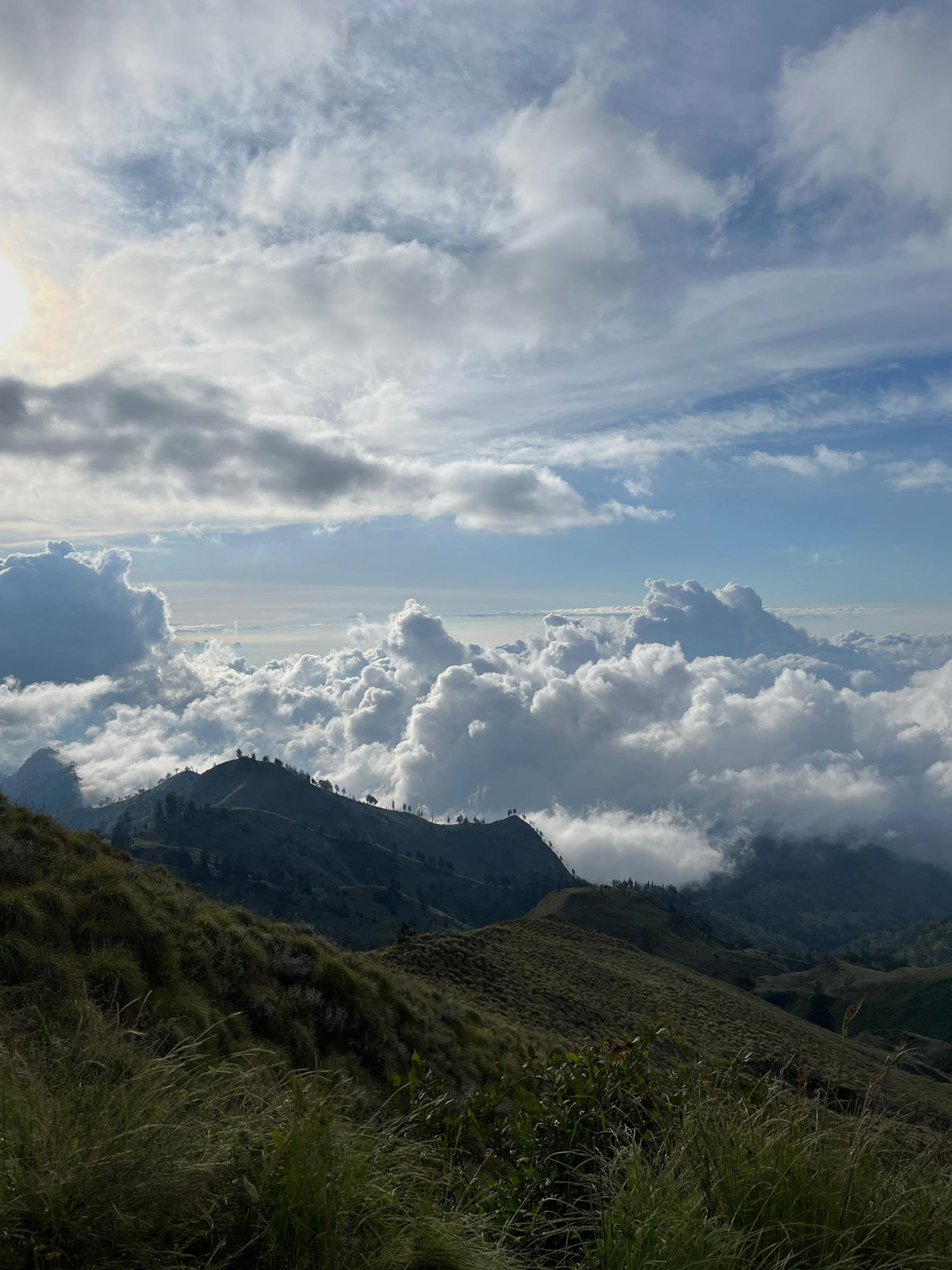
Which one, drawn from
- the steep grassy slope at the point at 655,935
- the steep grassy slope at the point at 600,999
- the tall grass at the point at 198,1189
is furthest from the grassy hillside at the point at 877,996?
the tall grass at the point at 198,1189

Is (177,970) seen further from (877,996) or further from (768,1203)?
(877,996)

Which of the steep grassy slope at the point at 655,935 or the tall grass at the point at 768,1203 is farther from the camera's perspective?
the steep grassy slope at the point at 655,935

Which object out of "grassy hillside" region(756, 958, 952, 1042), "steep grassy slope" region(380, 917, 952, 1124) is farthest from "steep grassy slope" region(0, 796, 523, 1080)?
"grassy hillside" region(756, 958, 952, 1042)

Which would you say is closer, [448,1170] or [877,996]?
[448,1170]

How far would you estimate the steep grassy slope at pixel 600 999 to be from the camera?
114 ft

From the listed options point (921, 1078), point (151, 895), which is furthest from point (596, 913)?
point (151, 895)

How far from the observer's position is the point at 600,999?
152ft

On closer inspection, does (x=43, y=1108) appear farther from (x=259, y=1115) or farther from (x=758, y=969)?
(x=758, y=969)

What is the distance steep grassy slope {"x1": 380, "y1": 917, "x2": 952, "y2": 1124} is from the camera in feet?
114

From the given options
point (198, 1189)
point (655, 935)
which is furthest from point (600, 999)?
point (655, 935)

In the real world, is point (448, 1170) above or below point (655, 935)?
above

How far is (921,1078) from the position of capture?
2955 inches

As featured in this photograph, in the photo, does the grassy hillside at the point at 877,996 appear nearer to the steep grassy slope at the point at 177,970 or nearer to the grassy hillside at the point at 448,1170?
the steep grassy slope at the point at 177,970

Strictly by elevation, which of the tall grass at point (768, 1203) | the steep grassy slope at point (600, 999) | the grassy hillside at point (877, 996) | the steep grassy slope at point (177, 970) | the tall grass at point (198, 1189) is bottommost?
the grassy hillside at point (877, 996)
